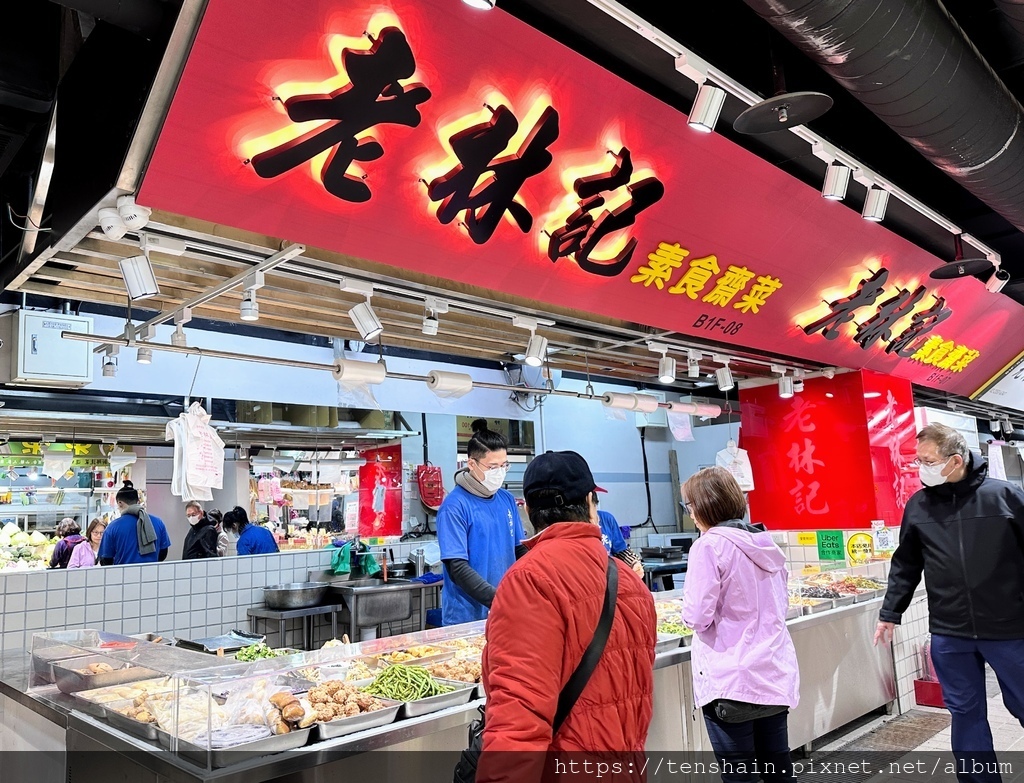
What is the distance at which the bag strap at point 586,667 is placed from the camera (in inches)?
75.7

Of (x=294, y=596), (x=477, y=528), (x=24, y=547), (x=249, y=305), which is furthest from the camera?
(x=24, y=547)

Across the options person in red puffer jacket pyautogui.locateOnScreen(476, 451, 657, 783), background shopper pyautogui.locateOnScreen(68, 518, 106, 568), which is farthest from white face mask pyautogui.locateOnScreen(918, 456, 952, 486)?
background shopper pyautogui.locateOnScreen(68, 518, 106, 568)

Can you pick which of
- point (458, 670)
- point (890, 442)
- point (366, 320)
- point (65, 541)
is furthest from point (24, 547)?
point (890, 442)

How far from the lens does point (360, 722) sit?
2.88 m

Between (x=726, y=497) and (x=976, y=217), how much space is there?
7.26 meters

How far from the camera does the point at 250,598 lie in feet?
24.9

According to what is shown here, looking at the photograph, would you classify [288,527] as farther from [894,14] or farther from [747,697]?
[894,14]

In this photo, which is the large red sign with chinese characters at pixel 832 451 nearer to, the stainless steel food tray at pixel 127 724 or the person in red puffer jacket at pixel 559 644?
the person in red puffer jacket at pixel 559 644

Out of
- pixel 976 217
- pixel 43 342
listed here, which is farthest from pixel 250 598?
pixel 976 217

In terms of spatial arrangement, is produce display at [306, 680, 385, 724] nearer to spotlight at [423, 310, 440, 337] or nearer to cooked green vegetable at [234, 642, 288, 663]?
cooked green vegetable at [234, 642, 288, 663]

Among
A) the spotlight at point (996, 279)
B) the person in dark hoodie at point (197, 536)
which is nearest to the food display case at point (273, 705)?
the person in dark hoodie at point (197, 536)

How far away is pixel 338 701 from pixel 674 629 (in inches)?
95.1

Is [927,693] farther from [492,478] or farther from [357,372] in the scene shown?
[357,372]

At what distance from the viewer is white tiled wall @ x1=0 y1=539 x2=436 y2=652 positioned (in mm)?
5934
